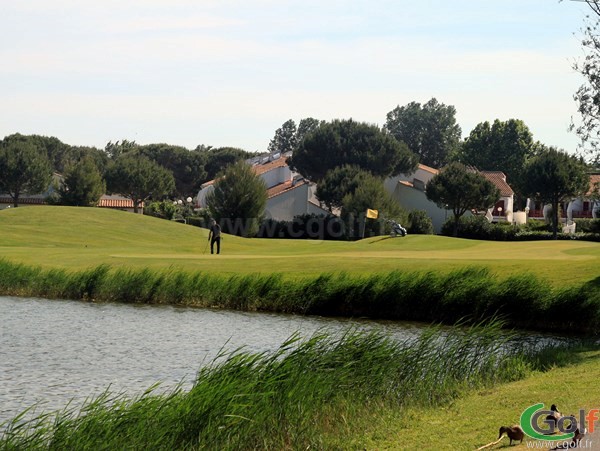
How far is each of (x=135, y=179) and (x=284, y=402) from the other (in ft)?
445

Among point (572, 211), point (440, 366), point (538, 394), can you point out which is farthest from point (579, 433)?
point (572, 211)

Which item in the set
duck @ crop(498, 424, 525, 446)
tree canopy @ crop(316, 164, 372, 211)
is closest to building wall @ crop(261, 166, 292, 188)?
tree canopy @ crop(316, 164, 372, 211)

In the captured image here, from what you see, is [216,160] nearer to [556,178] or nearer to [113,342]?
[556,178]

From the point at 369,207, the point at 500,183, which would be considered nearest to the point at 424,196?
the point at 500,183

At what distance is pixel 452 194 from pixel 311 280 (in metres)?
77.3

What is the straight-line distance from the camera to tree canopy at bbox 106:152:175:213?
148875 mm

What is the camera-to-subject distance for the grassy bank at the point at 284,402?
45.4 feet

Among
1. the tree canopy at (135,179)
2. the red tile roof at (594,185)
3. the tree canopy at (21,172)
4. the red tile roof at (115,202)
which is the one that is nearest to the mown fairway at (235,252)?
the red tile roof at (594,185)

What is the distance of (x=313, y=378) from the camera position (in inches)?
674

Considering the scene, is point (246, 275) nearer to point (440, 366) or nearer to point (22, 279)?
point (22, 279)

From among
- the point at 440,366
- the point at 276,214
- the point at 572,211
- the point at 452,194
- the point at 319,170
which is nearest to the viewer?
the point at 440,366

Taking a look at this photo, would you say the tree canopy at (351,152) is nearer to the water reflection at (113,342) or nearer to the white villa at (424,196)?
the white villa at (424,196)

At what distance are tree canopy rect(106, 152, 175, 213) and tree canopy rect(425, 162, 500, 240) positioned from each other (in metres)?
50.5

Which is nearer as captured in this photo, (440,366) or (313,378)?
(313,378)
